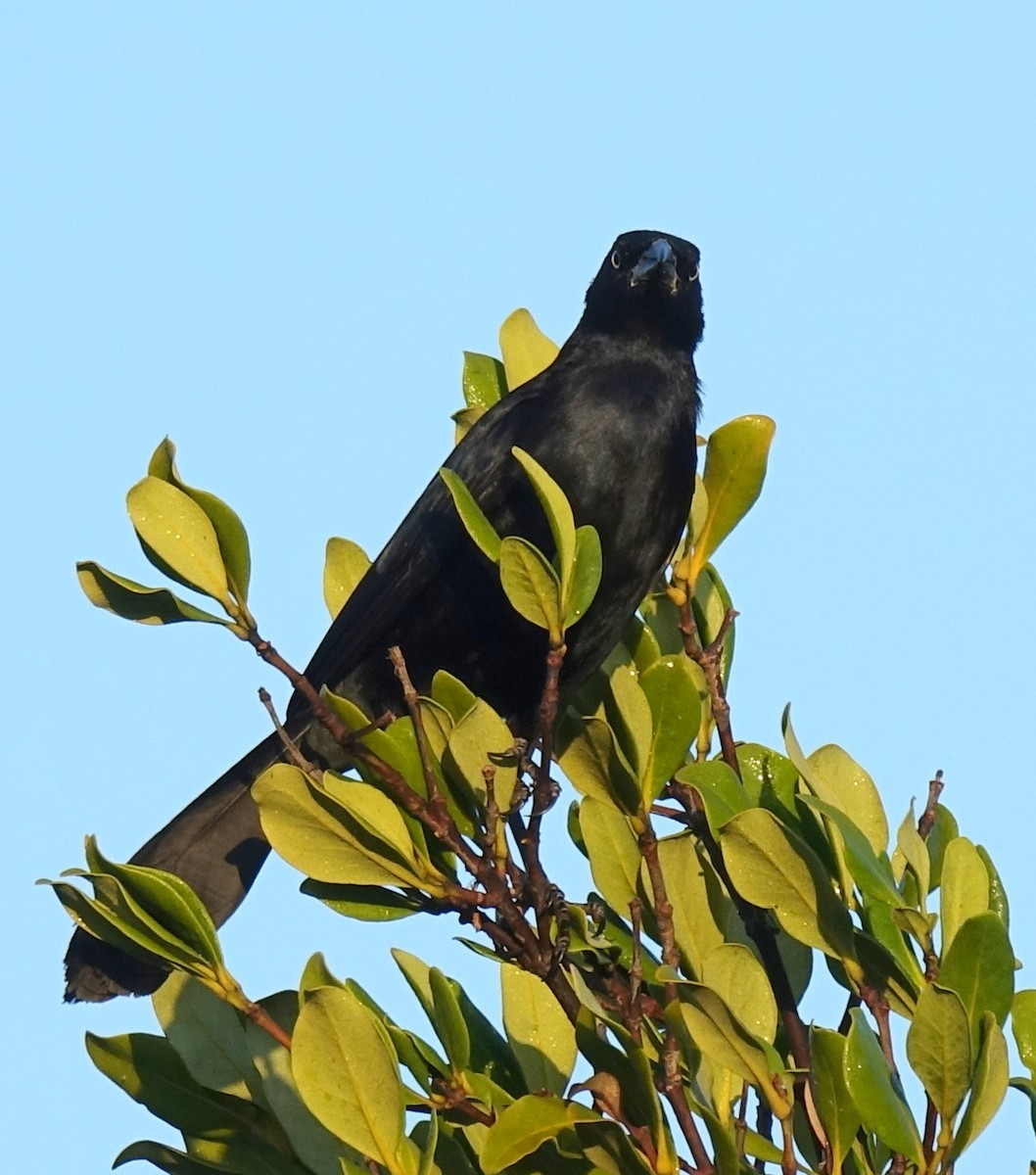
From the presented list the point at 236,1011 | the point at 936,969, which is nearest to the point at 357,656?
the point at 236,1011

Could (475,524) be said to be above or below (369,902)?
above

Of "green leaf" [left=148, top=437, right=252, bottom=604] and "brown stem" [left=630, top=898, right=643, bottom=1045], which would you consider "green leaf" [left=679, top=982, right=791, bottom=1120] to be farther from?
"green leaf" [left=148, top=437, right=252, bottom=604]

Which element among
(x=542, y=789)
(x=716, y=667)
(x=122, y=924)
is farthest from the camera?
(x=716, y=667)

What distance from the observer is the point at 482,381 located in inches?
184

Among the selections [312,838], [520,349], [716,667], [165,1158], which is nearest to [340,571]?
[520,349]

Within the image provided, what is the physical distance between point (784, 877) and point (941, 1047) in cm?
44

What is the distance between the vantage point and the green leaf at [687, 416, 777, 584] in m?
3.67

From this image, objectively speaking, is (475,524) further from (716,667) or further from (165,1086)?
(165,1086)

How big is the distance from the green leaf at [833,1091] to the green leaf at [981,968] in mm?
176

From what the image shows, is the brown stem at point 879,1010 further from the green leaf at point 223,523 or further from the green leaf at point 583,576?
the green leaf at point 223,523

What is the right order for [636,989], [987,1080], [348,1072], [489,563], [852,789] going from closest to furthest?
[987,1080]
[348,1072]
[636,989]
[852,789]
[489,563]

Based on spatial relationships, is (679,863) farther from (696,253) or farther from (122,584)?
(696,253)

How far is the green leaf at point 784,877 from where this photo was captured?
2619 mm

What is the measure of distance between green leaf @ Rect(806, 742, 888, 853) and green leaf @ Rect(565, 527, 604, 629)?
520mm
